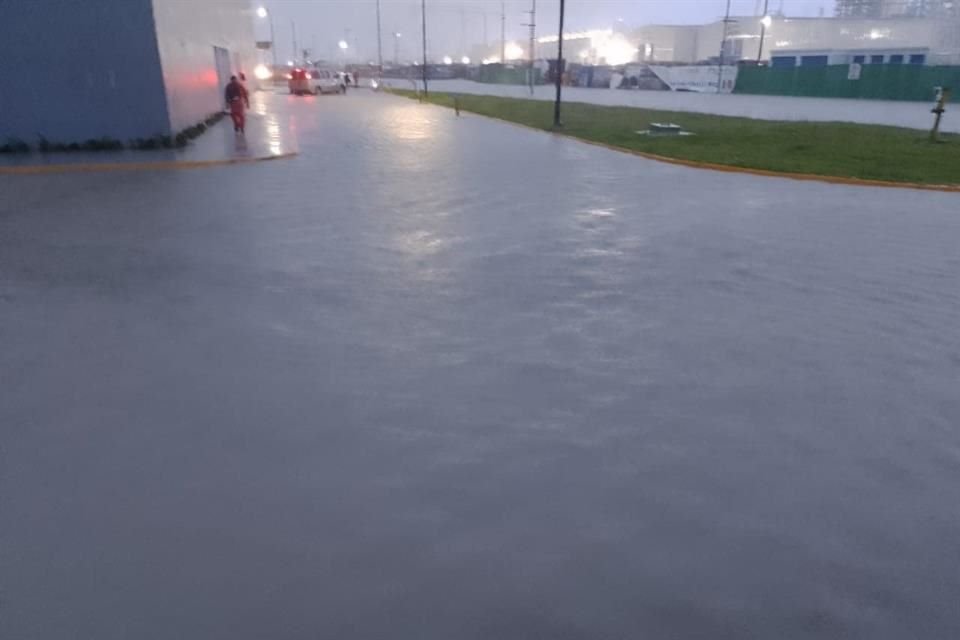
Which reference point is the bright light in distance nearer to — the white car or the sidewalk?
the white car

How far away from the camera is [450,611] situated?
3215 mm

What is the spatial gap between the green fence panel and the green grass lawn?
19.7 m

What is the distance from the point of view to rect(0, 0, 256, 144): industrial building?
17.6 meters

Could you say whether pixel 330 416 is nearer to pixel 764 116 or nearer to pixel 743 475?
pixel 743 475

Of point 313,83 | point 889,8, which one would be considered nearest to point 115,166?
point 313,83

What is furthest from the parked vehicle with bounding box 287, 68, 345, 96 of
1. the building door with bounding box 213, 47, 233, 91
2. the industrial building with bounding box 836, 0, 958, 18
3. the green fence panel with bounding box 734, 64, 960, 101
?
the industrial building with bounding box 836, 0, 958, 18

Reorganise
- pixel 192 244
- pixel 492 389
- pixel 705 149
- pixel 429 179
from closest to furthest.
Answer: pixel 492 389
pixel 192 244
pixel 429 179
pixel 705 149

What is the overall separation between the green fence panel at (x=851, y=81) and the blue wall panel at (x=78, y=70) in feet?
126

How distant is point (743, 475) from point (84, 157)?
683 inches

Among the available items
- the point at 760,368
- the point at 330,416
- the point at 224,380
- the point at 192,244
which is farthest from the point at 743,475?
the point at 192,244

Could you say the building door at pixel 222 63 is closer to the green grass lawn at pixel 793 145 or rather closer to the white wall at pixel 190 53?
the white wall at pixel 190 53

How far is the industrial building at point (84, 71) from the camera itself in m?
17.6

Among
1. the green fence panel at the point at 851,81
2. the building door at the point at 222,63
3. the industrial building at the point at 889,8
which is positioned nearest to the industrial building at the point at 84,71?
the building door at the point at 222,63

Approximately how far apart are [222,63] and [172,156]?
18807mm
